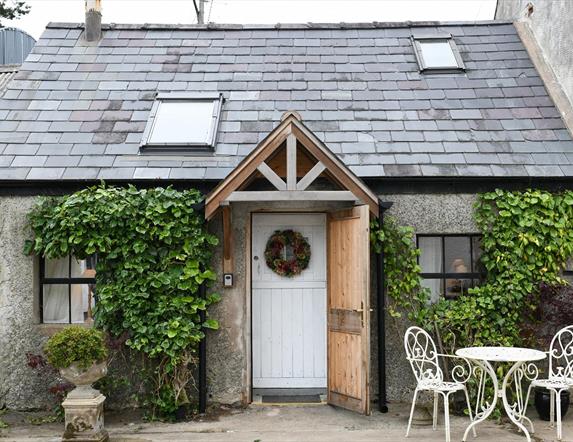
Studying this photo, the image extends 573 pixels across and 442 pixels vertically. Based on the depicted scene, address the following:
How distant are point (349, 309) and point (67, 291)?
3.72 metres

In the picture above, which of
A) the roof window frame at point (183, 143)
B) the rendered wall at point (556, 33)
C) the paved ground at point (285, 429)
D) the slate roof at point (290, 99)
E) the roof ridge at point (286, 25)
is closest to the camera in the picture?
the paved ground at point (285, 429)

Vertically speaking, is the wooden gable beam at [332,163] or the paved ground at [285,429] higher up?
the wooden gable beam at [332,163]

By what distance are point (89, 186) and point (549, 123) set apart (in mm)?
6413

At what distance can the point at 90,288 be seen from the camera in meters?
8.42

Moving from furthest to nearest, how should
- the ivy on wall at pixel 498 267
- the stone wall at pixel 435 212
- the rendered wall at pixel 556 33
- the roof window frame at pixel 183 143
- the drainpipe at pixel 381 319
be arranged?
1. the rendered wall at pixel 556 33
2. the roof window frame at pixel 183 143
3. the stone wall at pixel 435 212
4. the drainpipe at pixel 381 319
5. the ivy on wall at pixel 498 267

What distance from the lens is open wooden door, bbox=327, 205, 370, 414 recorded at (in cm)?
743

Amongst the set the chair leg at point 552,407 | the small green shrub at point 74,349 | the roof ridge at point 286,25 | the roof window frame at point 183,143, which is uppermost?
the roof ridge at point 286,25

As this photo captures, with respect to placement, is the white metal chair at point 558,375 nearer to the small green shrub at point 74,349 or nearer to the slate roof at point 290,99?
the slate roof at point 290,99

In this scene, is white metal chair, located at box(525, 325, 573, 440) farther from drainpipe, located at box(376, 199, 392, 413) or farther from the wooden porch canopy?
the wooden porch canopy

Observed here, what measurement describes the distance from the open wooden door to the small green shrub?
9.49 ft

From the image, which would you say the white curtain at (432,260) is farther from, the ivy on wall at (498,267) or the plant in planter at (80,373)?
the plant in planter at (80,373)

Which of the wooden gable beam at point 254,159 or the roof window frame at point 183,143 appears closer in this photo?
the wooden gable beam at point 254,159

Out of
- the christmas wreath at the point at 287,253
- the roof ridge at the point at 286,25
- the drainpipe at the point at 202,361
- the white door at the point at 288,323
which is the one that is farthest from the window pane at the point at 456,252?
the roof ridge at the point at 286,25

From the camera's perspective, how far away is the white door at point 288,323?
8.63 metres
